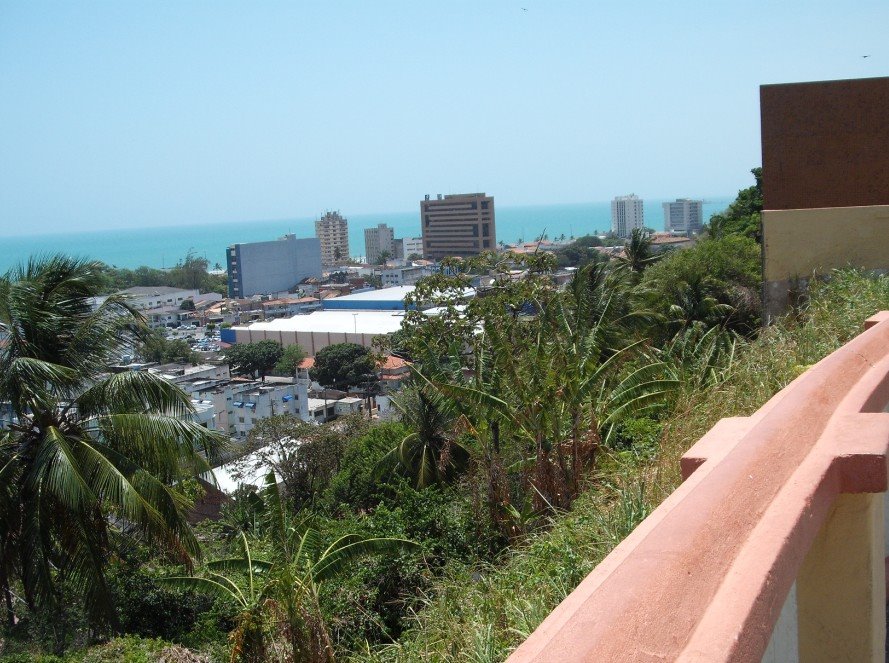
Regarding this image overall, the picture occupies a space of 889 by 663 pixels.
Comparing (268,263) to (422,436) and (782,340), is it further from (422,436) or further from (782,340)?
(782,340)

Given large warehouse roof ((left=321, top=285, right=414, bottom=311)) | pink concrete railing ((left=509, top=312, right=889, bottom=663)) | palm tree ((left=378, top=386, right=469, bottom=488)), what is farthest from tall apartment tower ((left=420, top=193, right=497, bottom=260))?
pink concrete railing ((left=509, top=312, right=889, bottom=663))

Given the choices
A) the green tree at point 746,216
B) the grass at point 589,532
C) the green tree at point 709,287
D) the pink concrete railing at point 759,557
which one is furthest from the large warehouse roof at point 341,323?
the pink concrete railing at point 759,557

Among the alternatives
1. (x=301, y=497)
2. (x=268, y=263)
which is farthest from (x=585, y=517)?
(x=268, y=263)

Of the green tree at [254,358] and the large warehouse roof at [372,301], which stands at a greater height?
the large warehouse roof at [372,301]

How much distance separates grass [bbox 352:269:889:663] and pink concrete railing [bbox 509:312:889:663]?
1631 millimetres

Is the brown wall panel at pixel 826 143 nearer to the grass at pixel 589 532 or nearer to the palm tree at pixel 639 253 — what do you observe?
the grass at pixel 589 532

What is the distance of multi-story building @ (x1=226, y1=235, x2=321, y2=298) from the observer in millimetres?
144500

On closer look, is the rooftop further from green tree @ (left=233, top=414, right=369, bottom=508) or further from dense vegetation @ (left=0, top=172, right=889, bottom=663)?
dense vegetation @ (left=0, top=172, right=889, bottom=663)

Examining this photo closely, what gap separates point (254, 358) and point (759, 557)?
234 feet

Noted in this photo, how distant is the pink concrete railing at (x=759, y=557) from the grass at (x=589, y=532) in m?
1.63

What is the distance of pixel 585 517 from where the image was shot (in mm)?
5539

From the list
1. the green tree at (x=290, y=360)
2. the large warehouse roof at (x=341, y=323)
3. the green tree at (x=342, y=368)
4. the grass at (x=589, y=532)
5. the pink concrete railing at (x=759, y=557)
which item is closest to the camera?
the pink concrete railing at (x=759, y=557)

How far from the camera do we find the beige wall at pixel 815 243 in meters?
12.0

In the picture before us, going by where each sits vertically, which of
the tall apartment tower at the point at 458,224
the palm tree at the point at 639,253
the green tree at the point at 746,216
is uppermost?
the tall apartment tower at the point at 458,224
